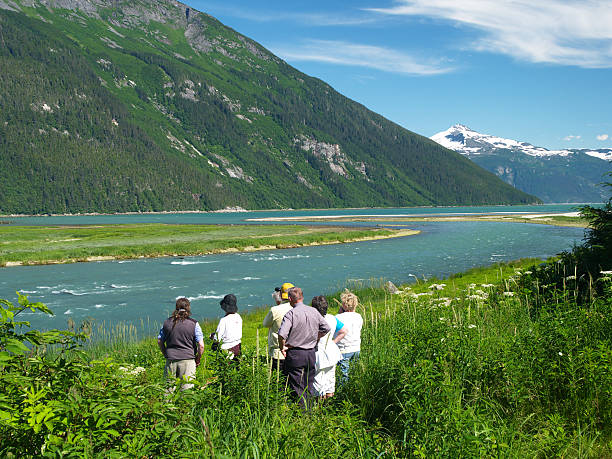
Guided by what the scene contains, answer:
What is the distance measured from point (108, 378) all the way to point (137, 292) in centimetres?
2947

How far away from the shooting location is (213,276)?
39.1 m

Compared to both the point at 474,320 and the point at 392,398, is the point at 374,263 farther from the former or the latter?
the point at 392,398

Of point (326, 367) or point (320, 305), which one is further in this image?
point (320, 305)

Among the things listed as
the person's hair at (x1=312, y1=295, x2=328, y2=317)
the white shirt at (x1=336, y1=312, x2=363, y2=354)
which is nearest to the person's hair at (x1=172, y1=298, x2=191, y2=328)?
the person's hair at (x1=312, y1=295, x2=328, y2=317)

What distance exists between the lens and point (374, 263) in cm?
4509

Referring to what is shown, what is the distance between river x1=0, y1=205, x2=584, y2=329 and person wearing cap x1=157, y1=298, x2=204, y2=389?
12599 mm

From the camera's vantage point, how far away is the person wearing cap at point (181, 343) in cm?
831

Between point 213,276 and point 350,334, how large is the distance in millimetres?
31600

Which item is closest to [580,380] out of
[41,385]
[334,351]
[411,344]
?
[411,344]

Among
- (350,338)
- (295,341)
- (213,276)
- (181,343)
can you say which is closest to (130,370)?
(181,343)

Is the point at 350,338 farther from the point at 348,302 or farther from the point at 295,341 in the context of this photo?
the point at 295,341

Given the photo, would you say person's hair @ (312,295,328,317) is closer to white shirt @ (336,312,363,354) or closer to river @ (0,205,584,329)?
white shirt @ (336,312,363,354)

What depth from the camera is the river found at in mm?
27312

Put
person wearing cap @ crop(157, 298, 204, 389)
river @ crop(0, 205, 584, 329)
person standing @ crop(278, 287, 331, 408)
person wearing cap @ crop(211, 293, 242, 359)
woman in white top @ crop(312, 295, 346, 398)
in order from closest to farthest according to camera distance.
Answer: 1. person standing @ crop(278, 287, 331, 408)
2. woman in white top @ crop(312, 295, 346, 398)
3. person wearing cap @ crop(157, 298, 204, 389)
4. person wearing cap @ crop(211, 293, 242, 359)
5. river @ crop(0, 205, 584, 329)
